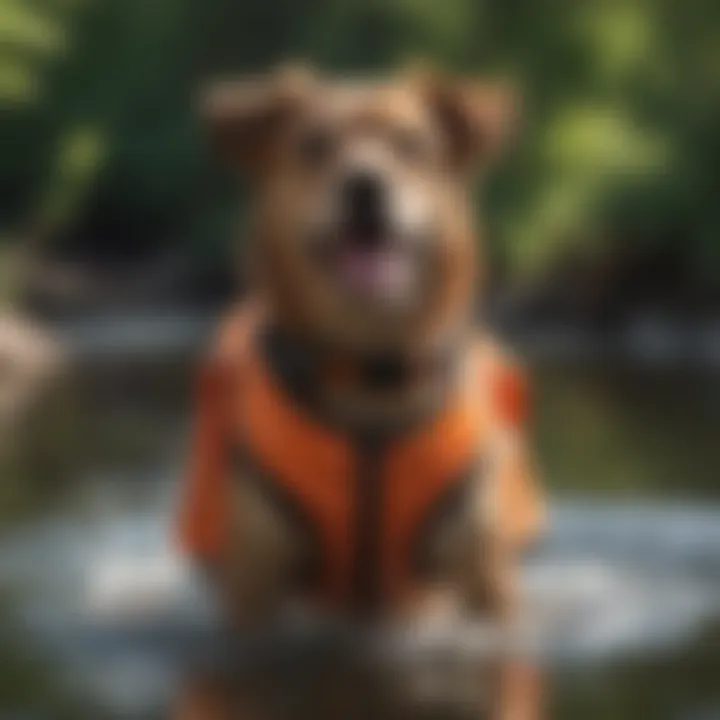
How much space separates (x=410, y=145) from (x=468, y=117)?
0.11m

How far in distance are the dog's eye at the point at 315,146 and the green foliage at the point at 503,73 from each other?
3.40 metres

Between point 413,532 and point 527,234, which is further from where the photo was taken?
point 527,234

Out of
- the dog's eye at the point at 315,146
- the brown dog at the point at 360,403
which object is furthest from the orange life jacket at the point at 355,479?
the dog's eye at the point at 315,146

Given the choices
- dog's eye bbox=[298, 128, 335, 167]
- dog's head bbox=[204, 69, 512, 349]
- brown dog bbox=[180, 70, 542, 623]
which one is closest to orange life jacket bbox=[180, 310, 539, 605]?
brown dog bbox=[180, 70, 542, 623]

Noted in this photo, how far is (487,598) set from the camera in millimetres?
2543

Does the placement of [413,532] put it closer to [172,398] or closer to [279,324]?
[279,324]

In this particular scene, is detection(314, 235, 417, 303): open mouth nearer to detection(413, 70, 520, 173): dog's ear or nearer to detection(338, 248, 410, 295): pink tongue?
detection(338, 248, 410, 295): pink tongue

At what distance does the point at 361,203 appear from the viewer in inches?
98.4

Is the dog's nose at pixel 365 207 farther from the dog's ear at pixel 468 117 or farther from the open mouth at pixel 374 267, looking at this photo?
the dog's ear at pixel 468 117

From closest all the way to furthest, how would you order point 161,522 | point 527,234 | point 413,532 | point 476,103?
point 413,532 < point 476,103 < point 161,522 < point 527,234

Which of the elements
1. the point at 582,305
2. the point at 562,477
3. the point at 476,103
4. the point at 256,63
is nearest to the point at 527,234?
the point at 582,305

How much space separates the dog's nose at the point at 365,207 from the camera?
8.14 feet

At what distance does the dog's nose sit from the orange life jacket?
0.21 meters

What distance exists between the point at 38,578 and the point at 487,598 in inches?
24.8
